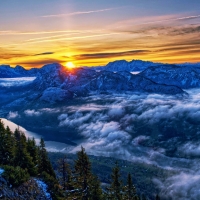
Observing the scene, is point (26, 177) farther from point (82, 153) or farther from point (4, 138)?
point (4, 138)

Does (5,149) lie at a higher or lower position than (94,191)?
higher

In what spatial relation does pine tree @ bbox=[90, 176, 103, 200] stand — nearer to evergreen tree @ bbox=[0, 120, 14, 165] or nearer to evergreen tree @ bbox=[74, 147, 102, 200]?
evergreen tree @ bbox=[74, 147, 102, 200]

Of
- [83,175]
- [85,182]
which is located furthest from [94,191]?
[83,175]

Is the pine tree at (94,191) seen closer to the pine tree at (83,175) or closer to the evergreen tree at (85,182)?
the evergreen tree at (85,182)

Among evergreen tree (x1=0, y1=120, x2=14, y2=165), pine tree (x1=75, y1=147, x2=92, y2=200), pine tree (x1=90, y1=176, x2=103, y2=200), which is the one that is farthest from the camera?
A: evergreen tree (x1=0, y1=120, x2=14, y2=165)

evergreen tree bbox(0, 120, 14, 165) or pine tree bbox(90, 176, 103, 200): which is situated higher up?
evergreen tree bbox(0, 120, 14, 165)

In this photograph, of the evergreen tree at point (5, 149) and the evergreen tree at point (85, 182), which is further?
the evergreen tree at point (5, 149)

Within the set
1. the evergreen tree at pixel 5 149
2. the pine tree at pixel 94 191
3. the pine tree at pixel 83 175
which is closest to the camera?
the pine tree at pixel 83 175

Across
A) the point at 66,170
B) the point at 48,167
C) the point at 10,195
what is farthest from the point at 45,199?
the point at 48,167

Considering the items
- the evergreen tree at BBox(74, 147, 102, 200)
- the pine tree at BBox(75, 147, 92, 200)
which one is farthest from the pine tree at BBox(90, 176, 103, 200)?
the pine tree at BBox(75, 147, 92, 200)

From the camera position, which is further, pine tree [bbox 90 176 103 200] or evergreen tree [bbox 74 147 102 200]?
pine tree [bbox 90 176 103 200]

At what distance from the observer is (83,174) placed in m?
41.3

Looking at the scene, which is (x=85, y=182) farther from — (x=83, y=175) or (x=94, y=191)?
(x=94, y=191)

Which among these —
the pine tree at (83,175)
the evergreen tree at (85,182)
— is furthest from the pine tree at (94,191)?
the pine tree at (83,175)
